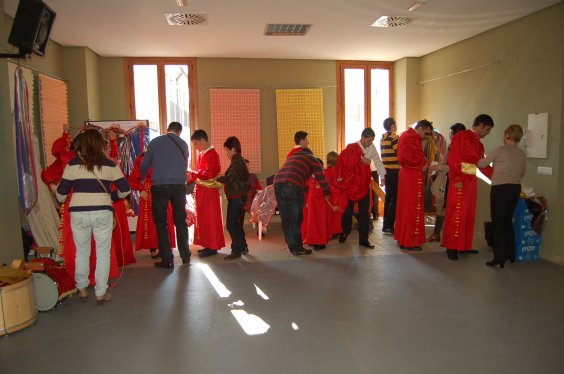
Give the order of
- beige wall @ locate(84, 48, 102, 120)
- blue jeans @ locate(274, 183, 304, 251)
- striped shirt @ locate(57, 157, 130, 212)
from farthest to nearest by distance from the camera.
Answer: beige wall @ locate(84, 48, 102, 120) → blue jeans @ locate(274, 183, 304, 251) → striped shirt @ locate(57, 157, 130, 212)

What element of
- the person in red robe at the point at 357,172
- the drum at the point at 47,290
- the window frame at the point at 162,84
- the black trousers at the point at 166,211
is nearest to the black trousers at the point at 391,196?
the person in red robe at the point at 357,172

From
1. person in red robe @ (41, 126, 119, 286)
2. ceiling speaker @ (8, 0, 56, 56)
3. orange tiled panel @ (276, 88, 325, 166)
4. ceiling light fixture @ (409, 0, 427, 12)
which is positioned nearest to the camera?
ceiling speaker @ (8, 0, 56, 56)

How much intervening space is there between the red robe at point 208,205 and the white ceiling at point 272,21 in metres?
1.73

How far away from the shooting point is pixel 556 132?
5.01 metres

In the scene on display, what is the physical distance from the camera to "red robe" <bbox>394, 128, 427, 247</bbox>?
5.17 m

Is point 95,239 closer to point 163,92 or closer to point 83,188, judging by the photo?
point 83,188

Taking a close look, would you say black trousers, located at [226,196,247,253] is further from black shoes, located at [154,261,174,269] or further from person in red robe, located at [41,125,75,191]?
person in red robe, located at [41,125,75,191]

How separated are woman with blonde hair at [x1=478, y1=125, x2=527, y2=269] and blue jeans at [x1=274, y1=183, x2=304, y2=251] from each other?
6.56 ft

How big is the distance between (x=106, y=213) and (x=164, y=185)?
43.5 inches

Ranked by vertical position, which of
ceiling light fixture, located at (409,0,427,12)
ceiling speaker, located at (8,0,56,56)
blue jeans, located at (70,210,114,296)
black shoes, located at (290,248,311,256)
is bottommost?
black shoes, located at (290,248,311,256)

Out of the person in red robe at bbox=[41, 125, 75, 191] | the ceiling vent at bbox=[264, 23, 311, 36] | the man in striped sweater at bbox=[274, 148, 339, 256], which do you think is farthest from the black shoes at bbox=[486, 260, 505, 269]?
the person in red robe at bbox=[41, 125, 75, 191]

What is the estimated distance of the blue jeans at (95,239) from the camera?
138 inches

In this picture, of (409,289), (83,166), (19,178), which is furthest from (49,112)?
(409,289)

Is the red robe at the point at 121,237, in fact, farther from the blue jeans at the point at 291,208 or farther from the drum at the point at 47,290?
the blue jeans at the point at 291,208
